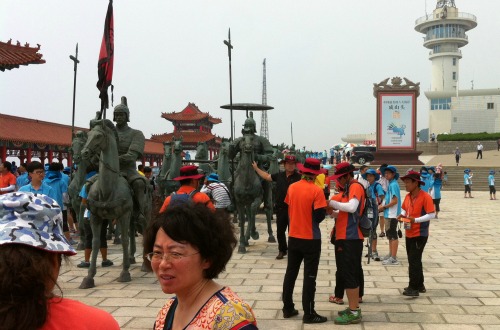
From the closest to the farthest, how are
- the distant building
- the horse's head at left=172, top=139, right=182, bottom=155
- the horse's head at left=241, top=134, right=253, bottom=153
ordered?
the horse's head at left=241, top=134, right=253, bottom=153, the horse's head at left=172, top=139, right=182, bottom=155, the distant building

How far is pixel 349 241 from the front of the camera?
221 inches

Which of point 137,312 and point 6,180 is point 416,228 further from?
point 6,180

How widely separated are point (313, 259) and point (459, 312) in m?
1.97

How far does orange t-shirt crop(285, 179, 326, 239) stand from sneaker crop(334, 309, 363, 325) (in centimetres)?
92

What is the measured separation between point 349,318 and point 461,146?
54.1m

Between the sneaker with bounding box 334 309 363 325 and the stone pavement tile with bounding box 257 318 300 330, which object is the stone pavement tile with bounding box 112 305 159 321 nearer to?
the stone pavement tile with bounding box 257 318 300 330

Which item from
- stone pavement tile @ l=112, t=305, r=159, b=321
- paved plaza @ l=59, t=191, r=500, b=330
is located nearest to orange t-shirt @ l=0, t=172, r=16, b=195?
paved plaza @ l=59, t=191, r=500, b=330

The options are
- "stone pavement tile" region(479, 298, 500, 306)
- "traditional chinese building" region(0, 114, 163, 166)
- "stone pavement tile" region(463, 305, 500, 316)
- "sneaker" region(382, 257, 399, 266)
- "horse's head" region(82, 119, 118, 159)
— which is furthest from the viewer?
"traditional chinese building" region(0, 114, 163, 166)

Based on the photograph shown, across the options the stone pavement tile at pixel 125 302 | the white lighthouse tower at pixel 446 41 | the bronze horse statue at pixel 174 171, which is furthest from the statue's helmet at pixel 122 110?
the white lighthouse tower at pixel 446 41

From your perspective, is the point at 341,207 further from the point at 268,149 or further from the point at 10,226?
the point at 268,149

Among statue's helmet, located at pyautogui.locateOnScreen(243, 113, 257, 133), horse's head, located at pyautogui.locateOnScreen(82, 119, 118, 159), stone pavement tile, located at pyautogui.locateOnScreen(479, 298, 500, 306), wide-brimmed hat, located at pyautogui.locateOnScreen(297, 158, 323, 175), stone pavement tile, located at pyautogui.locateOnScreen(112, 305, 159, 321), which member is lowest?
stone pavement tile, located at pyautogui.locateOnScreen(112, 305, 159, 321)

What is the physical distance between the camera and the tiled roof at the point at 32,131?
79.9 ft

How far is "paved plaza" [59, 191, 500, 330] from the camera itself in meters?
5.67

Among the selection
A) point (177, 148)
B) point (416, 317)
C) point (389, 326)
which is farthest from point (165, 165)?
point (389, 326)
